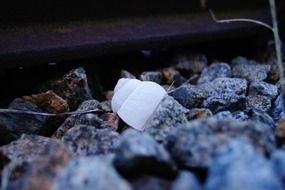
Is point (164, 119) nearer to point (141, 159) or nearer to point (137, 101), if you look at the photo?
point (137, 101)

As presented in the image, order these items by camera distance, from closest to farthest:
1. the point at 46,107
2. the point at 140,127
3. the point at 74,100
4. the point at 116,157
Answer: the point at 116,157 < the point at 140,127 < the point at 46,107 < the point at 74,100

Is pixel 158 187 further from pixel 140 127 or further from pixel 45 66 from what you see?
pixel 45 66

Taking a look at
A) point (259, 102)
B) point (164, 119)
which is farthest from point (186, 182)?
point (259, 102)

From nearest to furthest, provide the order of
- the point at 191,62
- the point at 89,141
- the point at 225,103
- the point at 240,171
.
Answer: the point at 240,171 → the point at 89,141 → the point at 225,103 → the point at 191,62

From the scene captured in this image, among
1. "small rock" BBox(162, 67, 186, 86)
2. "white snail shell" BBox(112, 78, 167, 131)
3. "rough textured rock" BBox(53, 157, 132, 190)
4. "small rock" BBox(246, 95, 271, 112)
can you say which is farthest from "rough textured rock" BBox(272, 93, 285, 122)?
"rough textured rock" BBox(53, 157, 132, 190)

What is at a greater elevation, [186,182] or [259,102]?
[186,182]

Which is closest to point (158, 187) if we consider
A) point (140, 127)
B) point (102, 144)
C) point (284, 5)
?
point (102, 144)
